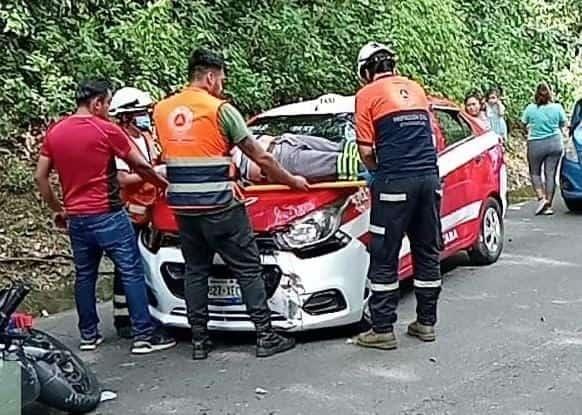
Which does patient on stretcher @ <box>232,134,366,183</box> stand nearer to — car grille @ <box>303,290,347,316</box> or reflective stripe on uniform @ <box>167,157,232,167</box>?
reflective stripe on uniform @ <box>167,157,232,167</box>

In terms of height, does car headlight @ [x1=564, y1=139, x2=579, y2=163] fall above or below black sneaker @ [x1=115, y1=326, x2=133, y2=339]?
above

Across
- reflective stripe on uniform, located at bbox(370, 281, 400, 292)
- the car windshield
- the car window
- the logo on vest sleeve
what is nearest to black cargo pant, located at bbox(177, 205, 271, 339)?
the logo on vest sleeve

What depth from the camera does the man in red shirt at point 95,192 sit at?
264 inches

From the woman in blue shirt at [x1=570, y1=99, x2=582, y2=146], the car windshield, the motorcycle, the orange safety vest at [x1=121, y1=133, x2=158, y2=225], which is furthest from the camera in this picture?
the woman in blue shirt at [x1=570, y1=99, x2=582, y2=146]

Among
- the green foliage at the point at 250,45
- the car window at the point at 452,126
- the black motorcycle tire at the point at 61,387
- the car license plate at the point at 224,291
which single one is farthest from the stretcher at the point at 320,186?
the green foliage at the point at 250,45

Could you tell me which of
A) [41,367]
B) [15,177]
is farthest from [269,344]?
[15,177]

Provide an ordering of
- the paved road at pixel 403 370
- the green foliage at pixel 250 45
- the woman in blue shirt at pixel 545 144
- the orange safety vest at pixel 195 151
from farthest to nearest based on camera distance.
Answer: the woman in blue shirt at pixel 545 144 < the green foliage at pixel 250 45 < the orange safety vest at pixel 195 151 < the paved road at pixel 403 370

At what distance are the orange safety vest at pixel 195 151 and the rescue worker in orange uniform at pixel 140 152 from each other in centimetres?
43

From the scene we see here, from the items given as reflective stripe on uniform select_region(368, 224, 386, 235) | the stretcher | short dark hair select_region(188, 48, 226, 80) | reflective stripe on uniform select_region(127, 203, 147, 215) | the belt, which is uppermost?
short dark hair select_region(188, 48, 226, 80)

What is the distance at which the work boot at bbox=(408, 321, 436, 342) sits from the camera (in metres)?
Result: 7.08

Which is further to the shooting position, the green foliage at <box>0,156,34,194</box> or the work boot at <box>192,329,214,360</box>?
the green foliage at <box>0,156,34,194</box>

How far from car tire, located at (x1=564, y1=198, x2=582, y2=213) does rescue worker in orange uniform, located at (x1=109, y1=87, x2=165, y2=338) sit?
7.38 m

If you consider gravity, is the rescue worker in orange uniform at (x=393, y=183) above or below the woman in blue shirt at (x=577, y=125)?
above

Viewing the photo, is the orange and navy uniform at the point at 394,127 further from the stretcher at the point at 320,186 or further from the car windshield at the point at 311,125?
the car windshield at the point at 311,125
